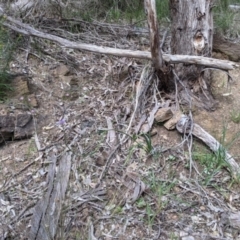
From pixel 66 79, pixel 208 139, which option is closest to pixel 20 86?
pixel 66 79

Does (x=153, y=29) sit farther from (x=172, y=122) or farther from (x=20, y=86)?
(x=20, y=86)

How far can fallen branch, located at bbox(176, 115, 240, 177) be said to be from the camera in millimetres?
2531

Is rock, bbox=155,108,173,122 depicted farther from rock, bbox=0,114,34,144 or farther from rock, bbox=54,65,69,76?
rock, bbox=54,65,69,76

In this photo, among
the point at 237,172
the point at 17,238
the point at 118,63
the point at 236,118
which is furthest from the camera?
the point at 118,63

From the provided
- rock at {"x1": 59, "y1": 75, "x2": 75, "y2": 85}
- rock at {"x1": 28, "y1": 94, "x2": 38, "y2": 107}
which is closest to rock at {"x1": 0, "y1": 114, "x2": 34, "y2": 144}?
rock at {"x1": 28, "y1": 94, "x2": 38, "y2": 107}

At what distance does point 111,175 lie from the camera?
2.55 metres

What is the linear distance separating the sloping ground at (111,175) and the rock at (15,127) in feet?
0.16

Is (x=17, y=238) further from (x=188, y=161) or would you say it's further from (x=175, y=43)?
(x=175, y=43)

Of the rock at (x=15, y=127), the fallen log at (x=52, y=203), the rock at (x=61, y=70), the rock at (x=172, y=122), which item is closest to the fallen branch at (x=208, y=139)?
the rock at (x=172, y=122)

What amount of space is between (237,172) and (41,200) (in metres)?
1.15

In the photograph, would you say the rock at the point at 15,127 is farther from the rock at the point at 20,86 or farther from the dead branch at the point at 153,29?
the dead branch at the point at 153,29

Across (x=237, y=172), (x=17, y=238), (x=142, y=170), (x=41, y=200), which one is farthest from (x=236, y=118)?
(x=17, y=238)

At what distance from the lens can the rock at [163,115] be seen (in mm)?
2881

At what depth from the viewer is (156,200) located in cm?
238
